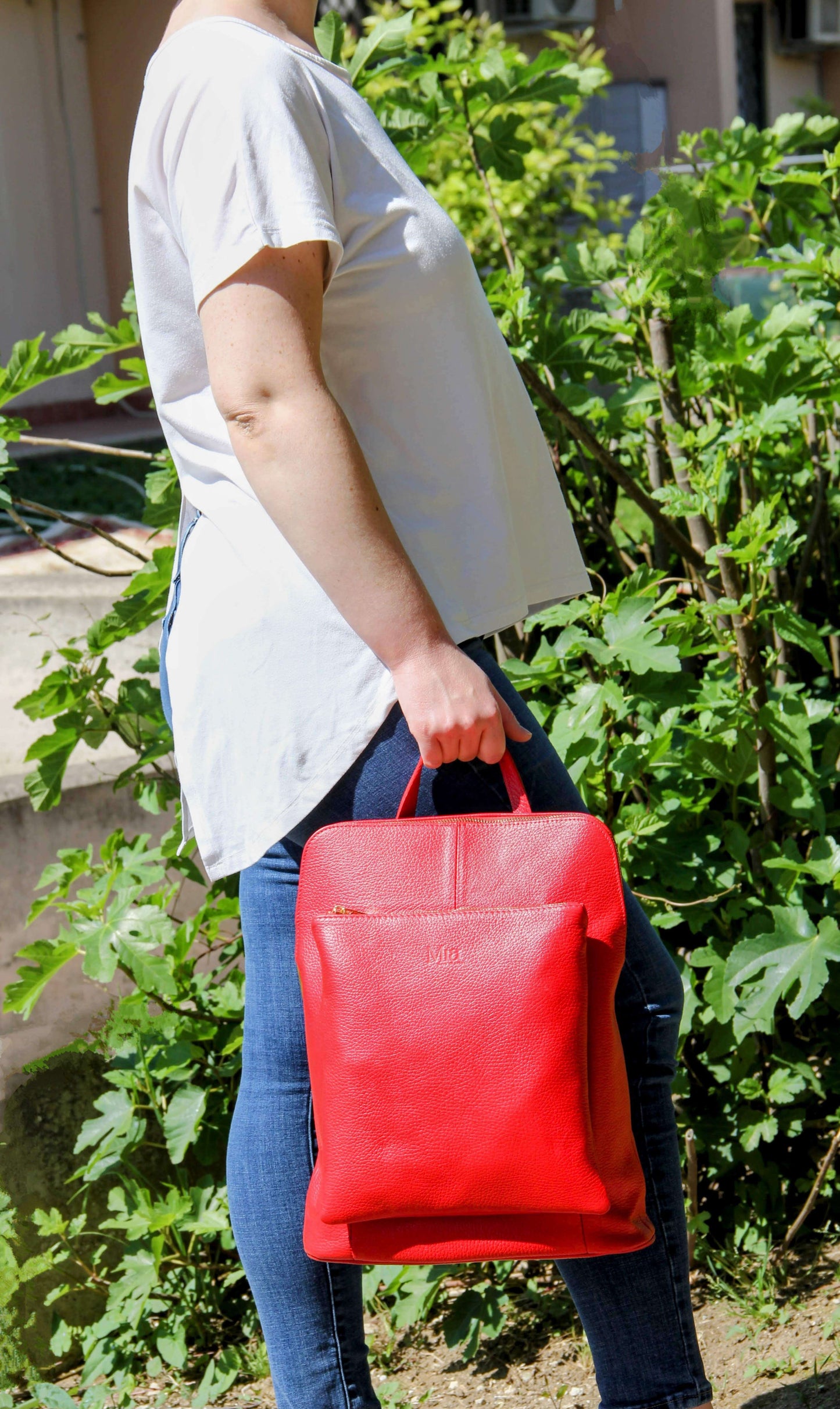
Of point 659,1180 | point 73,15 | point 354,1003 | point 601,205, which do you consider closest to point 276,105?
point 354,1003

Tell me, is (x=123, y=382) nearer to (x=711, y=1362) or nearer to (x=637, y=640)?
(x=637, y=640)

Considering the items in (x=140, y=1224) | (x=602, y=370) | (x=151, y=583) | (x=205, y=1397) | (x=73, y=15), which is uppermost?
(x=73, y=15)

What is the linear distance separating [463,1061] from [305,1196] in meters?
0.29

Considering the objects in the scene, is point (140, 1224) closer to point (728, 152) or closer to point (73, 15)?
point (728, 152)

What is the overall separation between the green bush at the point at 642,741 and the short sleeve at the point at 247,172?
0.77 meters

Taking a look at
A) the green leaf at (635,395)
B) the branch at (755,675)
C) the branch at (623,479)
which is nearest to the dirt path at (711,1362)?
the branch at (755,675)

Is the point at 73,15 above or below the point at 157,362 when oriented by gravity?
above

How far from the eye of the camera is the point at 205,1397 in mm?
2002

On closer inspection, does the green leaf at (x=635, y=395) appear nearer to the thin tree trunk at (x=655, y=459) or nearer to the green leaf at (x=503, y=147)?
the thin tree trunk at (x=655, y=459)

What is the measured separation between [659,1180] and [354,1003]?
0.39 metres

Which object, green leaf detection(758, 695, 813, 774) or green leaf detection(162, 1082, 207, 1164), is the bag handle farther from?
green leaf detection(162, 1082, 207, 1164)

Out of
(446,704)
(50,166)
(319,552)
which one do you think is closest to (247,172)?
(319,552)

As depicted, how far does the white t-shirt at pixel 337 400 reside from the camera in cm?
119

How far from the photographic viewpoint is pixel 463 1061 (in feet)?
3.94
